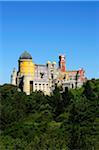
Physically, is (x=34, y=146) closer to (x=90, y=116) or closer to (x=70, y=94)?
(x=90, y=116)

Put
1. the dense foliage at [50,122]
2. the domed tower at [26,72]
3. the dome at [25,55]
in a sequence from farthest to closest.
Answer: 1. the dome at [25,55]
2. the domed tower at [26,72]
3. the dense foliage at [50,122]

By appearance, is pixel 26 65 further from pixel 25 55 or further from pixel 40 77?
pixel 40 77

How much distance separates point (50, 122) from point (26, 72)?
933 inches

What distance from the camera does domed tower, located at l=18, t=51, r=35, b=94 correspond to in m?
56.8

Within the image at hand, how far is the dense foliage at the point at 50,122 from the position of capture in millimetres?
25069

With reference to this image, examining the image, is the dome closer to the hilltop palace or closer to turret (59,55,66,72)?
the hilltop palace

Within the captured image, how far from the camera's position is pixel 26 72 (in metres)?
58.8

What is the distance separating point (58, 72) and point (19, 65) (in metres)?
5.42

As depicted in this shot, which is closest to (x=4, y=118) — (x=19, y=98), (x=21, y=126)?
(x=21, y=126)

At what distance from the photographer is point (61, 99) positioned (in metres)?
43.8

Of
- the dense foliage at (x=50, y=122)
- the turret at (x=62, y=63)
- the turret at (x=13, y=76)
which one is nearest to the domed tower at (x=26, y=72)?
the turret at (x=13, y=76)

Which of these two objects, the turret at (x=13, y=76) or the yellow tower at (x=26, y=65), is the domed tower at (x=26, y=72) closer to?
Result: the yellow tower at (x=26, y=65)

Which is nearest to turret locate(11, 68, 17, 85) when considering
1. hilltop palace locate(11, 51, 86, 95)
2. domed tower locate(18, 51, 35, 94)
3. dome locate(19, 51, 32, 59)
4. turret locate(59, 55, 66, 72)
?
hilltop palace locate(11, 51, 86, 95)

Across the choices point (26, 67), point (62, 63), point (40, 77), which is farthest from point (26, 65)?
point (62, 63)
